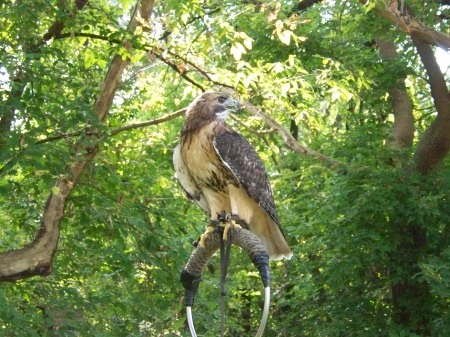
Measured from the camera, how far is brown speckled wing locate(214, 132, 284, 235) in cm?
449

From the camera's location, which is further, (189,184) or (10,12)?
(10,12)

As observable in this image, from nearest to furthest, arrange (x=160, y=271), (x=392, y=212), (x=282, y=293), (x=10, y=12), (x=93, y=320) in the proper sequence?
1. (x=10, y=12)
2. (x=160, y=271)
3. (x=93, y=320)
4. (x=392, y=212)
5. (x=282, y=293)

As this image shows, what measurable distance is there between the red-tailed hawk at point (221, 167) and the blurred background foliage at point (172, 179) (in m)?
2.23

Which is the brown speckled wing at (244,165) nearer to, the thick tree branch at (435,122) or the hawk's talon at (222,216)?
the hawk's talon at (222,216)

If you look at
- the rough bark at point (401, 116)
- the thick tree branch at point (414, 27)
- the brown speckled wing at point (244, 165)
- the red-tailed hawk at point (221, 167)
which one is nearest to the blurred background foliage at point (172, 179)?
the rough bark at point (401, 116)

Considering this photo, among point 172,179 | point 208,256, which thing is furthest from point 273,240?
point 172,179

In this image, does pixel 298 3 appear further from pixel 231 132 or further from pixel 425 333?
pixel 231 132

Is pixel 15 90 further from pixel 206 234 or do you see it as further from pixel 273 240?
pixel 206 234

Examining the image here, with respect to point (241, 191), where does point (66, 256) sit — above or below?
above

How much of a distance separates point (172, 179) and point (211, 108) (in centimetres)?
498

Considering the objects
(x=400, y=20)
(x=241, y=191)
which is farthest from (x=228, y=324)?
(x=241, y=191)

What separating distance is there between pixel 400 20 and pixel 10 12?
112 inches

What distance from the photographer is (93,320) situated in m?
8.74

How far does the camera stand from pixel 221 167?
4.55m
